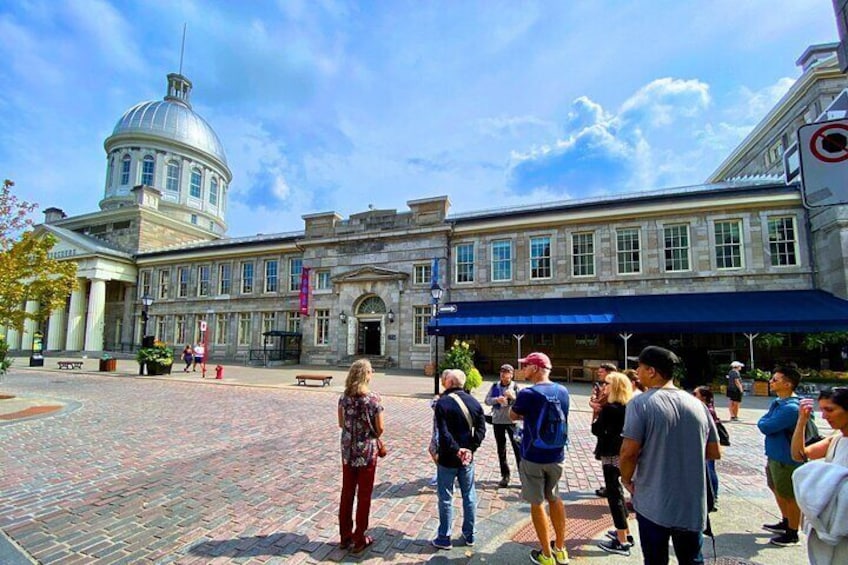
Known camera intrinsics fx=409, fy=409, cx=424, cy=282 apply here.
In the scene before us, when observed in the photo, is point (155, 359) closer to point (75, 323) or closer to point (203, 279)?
point (203, 279)

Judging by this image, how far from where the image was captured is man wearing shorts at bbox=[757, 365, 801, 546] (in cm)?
439

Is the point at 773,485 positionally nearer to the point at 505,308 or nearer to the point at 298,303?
the point at 505,308

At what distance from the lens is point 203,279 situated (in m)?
36.6

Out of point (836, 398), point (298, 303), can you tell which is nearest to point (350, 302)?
point (298, 303)

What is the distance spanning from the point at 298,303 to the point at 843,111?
31757mm

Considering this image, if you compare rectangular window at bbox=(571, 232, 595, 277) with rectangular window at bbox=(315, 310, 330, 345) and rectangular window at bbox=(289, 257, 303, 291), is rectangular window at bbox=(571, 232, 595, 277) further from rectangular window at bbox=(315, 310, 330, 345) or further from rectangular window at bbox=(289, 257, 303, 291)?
rectangular window at bbox=(289, 257, 303, 291)

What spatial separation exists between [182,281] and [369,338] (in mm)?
20491

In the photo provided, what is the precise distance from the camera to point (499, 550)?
4.20 m

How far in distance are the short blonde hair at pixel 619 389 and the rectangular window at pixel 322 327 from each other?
1041 inches

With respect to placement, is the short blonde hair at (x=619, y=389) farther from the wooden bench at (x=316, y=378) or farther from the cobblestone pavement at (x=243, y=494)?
the wooden bench at (x=316, y=378)

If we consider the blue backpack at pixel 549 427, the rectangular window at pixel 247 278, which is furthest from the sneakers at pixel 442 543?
the rectangular window at pixel 247 278

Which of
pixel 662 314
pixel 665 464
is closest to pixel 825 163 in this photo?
pixel 665 464

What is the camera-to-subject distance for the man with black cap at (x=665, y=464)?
288 centimetres

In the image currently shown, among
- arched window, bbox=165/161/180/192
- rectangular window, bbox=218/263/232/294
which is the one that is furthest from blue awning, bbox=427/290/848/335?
arched window, bbox=165/161/180/192
